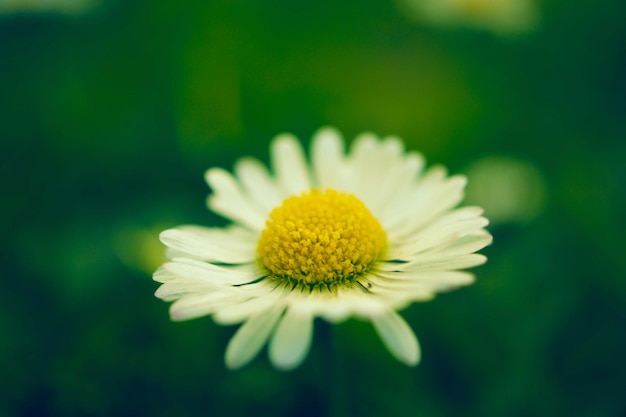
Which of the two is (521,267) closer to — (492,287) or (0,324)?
(492,287)

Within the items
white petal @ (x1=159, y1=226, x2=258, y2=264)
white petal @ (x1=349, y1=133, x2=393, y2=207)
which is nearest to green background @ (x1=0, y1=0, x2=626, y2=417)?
white petal @ (x1=159, y1=226, x2=258, y2=264)

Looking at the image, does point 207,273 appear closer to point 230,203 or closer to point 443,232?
point 230,203

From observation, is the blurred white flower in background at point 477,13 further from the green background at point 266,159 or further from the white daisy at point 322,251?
the white daisy at point 322,251

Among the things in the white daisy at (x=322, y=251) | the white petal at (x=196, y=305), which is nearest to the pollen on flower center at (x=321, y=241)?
the white daisy at (x=322, y=251)

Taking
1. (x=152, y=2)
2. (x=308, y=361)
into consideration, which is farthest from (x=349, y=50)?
(x=308, y=361)

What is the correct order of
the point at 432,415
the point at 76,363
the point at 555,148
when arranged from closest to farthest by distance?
the point at 432,415
the point at 76,363
the point at 555,148

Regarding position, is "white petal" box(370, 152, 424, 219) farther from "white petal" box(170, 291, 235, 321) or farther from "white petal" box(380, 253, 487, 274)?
"white petal" box(170, 291, 235, 321)
